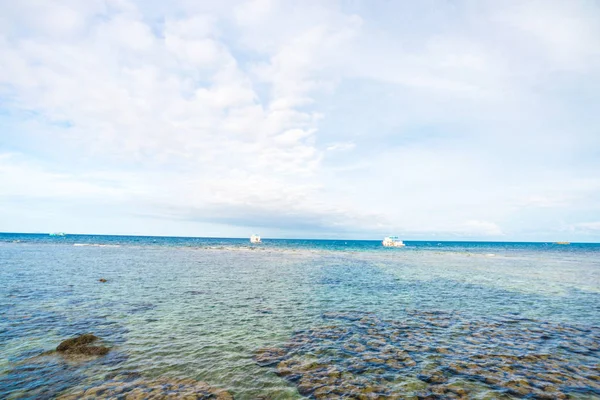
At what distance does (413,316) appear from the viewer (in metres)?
22.8

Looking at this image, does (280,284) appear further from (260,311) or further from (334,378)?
(334,378)

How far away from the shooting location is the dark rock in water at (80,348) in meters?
14.5

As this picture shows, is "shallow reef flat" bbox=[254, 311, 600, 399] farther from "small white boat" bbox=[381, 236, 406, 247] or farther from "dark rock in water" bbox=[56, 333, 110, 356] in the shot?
"small white boat" bbox=[381, 236, 406, 247]

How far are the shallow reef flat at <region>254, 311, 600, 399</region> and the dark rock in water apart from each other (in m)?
7.47

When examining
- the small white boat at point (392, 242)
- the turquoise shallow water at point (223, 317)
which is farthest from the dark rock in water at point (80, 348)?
the small white boat at point (392, 242)

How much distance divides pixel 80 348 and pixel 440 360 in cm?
1705

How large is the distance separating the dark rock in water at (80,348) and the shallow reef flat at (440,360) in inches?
294

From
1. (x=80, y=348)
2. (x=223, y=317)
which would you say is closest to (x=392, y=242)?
(x=223, y=317)

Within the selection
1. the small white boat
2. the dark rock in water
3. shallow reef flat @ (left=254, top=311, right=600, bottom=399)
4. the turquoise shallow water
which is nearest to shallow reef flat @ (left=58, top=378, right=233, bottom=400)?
the turquoise shallow water

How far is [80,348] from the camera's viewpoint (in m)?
14.8

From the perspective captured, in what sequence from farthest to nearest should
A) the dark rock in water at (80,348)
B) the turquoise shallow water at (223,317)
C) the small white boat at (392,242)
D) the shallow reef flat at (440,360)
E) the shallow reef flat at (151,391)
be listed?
1. the small white boat at (392,242)
2. the dark rock in water at (80,348)
3. the turquoise shallow water at (223,317)
4. the shallow reef flat at (440,360)
5. the shallow reef flat at (151,391)

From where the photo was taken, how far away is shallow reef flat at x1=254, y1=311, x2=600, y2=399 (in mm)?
11586

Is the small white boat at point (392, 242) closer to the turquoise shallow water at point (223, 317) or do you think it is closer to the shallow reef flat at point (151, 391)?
the turquoise shallow water at point (223, 317)

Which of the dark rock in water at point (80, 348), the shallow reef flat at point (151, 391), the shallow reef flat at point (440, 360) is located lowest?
the shallow reef flat at point (151, 391)
